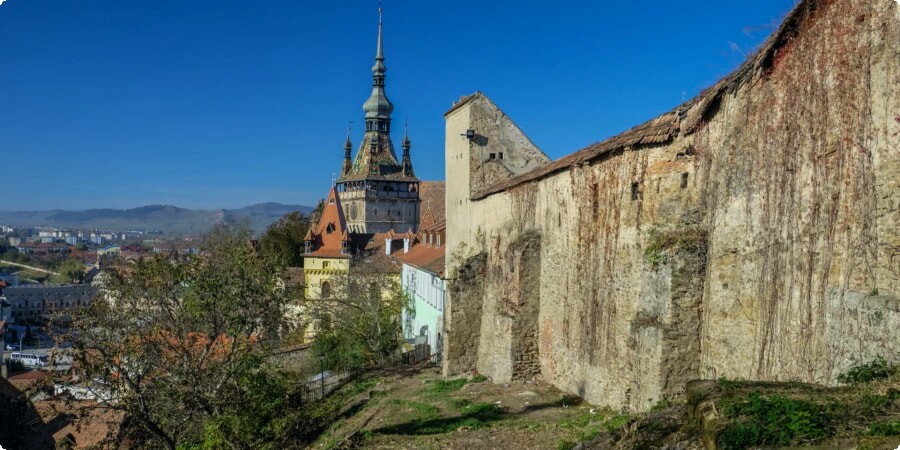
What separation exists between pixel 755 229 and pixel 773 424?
15.5ft

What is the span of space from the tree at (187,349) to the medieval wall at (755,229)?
8320 mm

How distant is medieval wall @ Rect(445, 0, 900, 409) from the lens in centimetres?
737

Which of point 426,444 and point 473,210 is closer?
point 426,444

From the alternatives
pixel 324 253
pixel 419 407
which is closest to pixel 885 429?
pixel 419 407

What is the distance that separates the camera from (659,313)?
37.4ft

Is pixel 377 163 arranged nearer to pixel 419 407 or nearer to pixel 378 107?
pixel 378 107

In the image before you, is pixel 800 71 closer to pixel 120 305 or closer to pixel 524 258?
pixel 524 258

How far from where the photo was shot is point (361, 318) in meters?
34.2

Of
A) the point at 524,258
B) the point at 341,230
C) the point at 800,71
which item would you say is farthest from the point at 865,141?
the point at 341,230

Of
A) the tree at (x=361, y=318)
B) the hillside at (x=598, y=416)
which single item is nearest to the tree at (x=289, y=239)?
the tree at (x=361, y=318)

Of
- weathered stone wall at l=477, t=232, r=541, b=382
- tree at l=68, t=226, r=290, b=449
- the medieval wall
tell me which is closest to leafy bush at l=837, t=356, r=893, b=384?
the medieval wall

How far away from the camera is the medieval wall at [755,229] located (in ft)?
24.2

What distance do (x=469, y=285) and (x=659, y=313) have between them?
12.2m

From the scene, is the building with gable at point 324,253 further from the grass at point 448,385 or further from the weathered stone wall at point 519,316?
the weathered stone wall at point 519,316
